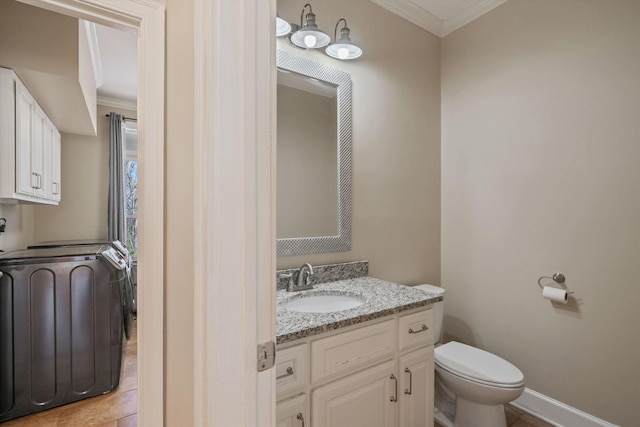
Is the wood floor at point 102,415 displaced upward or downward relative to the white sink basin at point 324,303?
downward

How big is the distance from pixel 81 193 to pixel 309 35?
3.41 metres

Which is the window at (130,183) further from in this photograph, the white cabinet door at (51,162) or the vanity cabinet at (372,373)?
the vanity cabinet at (372,373)

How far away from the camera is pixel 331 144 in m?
1.88

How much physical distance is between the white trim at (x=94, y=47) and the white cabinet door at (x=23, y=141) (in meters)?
0.55

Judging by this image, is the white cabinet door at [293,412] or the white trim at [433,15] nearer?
the white cabinet door at [293,412]

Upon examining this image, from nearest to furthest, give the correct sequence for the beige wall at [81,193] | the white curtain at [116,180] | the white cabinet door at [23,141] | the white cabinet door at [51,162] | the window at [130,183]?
1. the white cabinet door at [23,141]
2. the white cabinet door at [51,162]
3. the beige wall at [81,193]
4. the white curtain at [116,180]
5. the window at [130,183]

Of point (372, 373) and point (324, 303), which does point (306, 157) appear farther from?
point (372, 373)

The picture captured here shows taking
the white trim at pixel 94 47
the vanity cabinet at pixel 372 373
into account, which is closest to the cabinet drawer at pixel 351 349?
the vanity cabinet at pixel 372 373

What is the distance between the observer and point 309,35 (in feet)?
5.44

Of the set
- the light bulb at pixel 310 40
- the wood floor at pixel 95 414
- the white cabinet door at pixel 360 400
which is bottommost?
the wood floor at pixel 95 414

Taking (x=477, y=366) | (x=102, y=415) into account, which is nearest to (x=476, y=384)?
(x=477, y=366)

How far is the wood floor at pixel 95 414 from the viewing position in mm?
1923

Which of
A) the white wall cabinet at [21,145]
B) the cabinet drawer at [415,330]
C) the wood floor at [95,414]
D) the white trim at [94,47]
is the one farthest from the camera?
the white trim at [94,47]

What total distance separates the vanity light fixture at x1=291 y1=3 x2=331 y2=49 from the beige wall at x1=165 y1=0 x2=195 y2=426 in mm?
856
